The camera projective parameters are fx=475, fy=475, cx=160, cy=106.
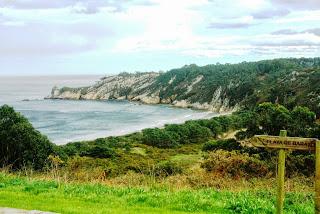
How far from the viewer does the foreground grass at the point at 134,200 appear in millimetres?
10086

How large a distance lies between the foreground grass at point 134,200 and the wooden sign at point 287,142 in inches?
101

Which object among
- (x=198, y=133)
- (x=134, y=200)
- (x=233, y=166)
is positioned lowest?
(x=198, y=133)

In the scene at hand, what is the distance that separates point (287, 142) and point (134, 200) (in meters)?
4.44

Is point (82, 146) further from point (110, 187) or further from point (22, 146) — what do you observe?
point (110, 187)

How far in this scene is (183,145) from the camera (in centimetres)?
7688

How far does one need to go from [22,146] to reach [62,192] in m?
27.9

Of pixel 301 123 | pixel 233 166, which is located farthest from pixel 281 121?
pixel 233 166

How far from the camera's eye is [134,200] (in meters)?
11.0

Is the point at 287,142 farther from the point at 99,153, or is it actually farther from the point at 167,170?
the point at 99,153

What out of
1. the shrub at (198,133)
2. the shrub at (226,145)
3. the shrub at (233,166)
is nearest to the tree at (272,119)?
the shrub at (226,145)

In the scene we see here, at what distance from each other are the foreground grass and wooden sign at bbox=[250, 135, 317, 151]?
256 centimetres

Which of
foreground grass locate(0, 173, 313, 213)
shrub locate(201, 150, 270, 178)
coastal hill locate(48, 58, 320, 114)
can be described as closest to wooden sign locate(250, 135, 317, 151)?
foreground grass locate(0, 173, 313, 213)

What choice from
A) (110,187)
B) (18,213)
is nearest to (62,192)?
(110,187)

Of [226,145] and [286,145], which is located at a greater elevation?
[286,145]
